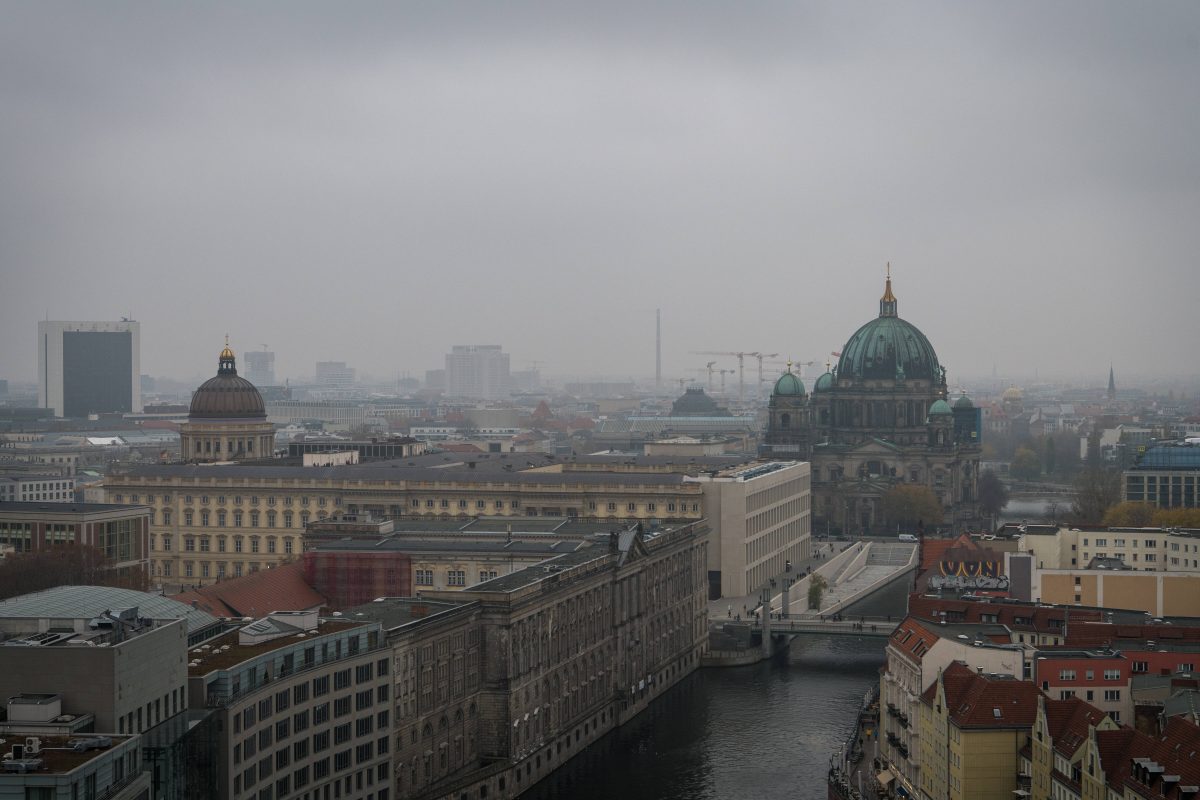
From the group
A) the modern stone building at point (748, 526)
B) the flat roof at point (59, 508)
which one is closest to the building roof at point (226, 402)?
the flat roof at point (59, 508)

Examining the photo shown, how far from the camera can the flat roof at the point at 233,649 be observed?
56.9 m

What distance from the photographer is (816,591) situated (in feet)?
400

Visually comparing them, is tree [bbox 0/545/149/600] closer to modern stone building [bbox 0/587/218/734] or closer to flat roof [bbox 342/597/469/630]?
flat roof [bbox 342/597/469/630]

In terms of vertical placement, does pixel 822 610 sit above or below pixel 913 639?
below

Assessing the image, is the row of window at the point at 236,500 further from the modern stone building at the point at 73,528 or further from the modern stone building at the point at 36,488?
the modern stone building at the point at 36,488

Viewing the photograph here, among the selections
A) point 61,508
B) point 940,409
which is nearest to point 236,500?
point 61,508

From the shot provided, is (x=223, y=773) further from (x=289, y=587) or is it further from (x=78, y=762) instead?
(x=289, y=587)

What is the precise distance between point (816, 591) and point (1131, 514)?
32975mm

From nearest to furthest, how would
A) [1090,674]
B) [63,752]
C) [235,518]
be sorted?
[63,752] → [1090,674] → [235,518]

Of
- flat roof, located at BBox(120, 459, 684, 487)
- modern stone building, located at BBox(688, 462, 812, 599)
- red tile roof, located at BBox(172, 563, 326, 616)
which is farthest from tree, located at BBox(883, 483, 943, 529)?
red tile roof, located at BBox(172, 563, 326, 616)

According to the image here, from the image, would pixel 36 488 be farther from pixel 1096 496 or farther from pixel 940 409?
pixel 1096 496

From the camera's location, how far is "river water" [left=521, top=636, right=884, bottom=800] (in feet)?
251

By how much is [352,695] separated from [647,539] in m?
36.8

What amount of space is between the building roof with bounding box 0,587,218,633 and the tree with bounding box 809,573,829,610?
6057 centimetres
